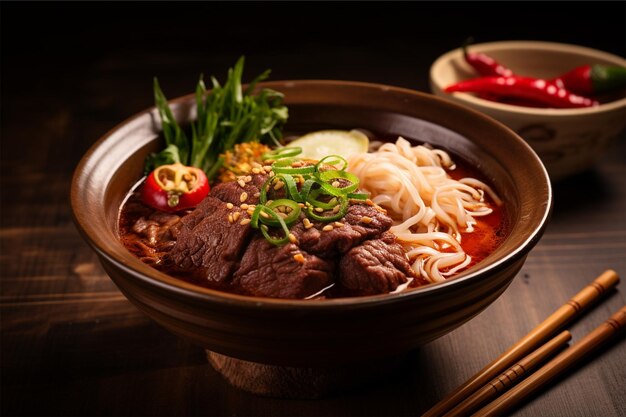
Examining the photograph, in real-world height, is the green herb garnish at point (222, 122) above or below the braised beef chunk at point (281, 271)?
below

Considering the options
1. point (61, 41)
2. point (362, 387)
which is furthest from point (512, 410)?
point (61, 41)

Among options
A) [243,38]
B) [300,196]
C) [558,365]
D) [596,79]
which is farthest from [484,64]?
[300,196]

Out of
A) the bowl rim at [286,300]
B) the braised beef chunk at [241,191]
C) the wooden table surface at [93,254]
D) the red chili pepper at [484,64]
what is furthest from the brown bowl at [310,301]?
the red chili pepper at [484,64]

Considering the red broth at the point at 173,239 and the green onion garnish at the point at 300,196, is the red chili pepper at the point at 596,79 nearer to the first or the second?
the red broth at the point at 173,239

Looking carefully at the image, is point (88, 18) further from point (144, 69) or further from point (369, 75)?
point (369, 75)

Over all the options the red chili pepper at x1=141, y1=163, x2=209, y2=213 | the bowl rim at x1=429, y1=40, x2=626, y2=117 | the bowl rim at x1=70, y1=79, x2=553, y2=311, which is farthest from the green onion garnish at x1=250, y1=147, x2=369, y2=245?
the bowl rim at x1=429, y1=40, x2=626, y2=117

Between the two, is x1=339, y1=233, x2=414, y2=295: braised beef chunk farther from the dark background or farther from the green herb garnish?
the dark background

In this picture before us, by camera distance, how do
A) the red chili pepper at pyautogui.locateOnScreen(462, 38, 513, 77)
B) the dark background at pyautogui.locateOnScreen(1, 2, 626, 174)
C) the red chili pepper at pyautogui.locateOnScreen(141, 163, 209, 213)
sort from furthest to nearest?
the dark background at pyautogui.locateOnScreen(1, 2, 626, 174)
the red chili pepper at pyautogui.locateOnScreen(462, 38, 513, 77)
the red chili pepper at pyautogui.locateOnScreen(141, 163, 209, 213)
